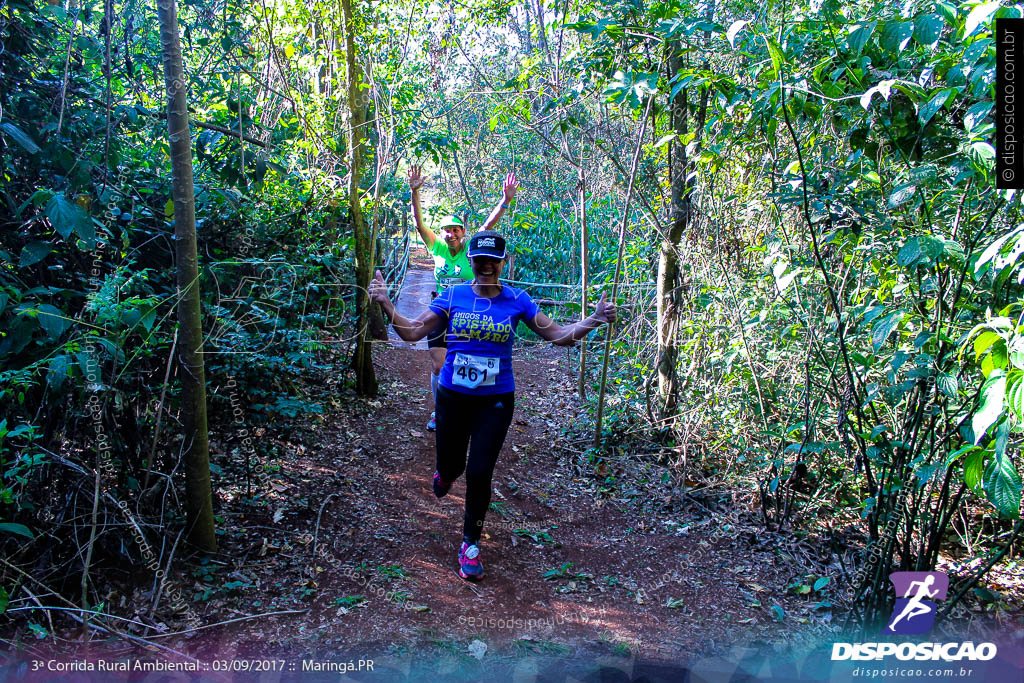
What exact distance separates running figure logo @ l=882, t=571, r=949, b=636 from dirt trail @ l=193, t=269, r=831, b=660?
635 mm

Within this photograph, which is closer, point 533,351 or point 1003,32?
point 1003,32

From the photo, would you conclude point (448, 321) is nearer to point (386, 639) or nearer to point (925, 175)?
point (386, 639)

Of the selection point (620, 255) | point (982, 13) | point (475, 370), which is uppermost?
point (982, 13)

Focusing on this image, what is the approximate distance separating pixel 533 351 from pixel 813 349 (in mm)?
6061

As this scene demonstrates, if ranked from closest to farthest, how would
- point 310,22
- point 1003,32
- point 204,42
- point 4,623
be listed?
point 1003,32 < point 4,623 < point 204,42 < point 310,22

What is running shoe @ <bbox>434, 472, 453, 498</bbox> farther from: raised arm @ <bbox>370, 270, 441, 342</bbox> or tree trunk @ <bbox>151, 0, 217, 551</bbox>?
tree trunk @ <bbox>151, 0, 217, 551</bbox>

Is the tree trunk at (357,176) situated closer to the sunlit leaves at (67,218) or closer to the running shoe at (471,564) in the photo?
the running shoe at (471,564)

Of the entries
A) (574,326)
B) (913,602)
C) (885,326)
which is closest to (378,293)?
(574,326)

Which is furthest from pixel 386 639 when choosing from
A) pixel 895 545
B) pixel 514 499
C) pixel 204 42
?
pixel 204 42

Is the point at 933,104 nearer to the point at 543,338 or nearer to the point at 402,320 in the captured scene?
the point at 543,338

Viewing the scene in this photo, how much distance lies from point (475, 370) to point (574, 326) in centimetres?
61

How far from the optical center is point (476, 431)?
3.69 metres

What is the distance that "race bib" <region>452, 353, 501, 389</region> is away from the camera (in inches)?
142

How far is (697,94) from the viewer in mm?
4992
